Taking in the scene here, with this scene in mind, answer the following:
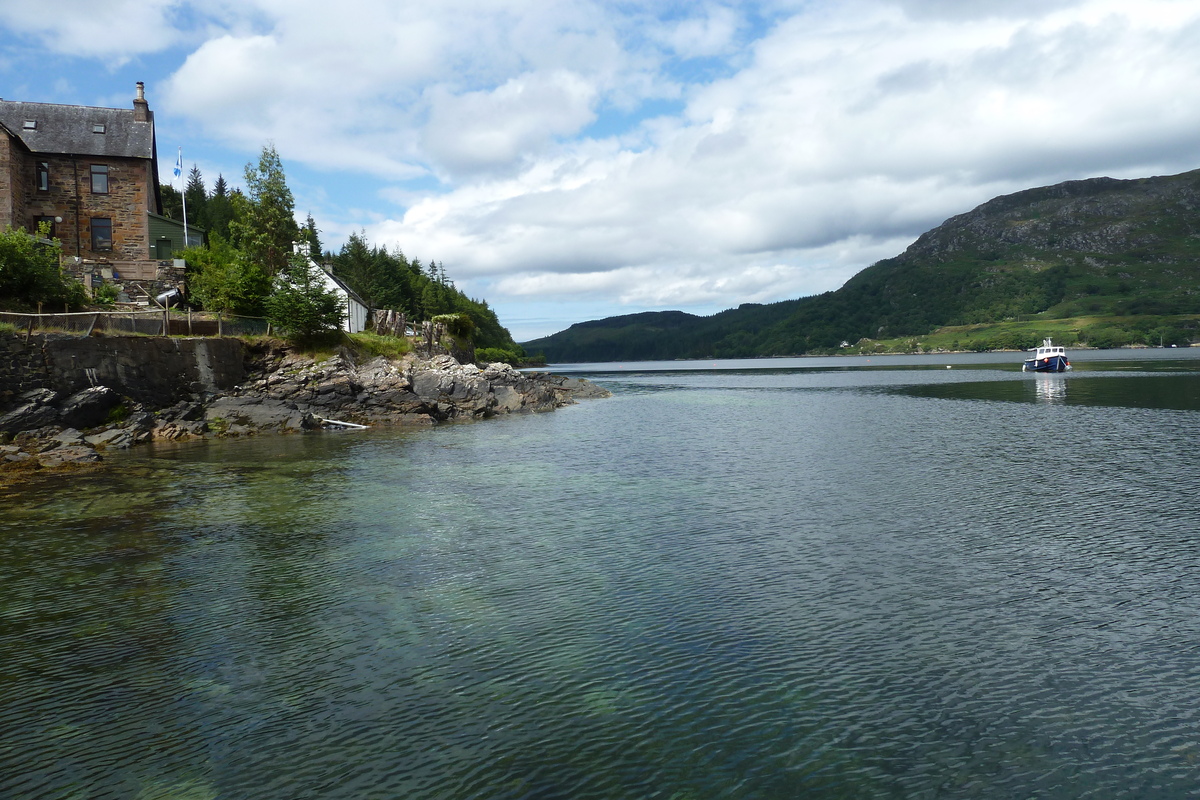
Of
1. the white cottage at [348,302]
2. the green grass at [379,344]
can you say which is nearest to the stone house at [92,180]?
the white cottage at [348,302]

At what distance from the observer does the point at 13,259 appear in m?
46.5

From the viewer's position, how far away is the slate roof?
207 ft

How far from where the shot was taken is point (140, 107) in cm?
6706

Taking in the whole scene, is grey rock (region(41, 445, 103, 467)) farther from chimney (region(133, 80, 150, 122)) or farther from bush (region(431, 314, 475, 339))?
bush (region(431, 314, 475, 339))

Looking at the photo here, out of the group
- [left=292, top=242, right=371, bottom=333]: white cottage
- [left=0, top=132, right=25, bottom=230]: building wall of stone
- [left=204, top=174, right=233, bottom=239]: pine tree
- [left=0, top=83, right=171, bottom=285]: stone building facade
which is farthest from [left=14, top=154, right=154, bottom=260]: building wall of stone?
[left=204, top=174, right=233, bottom=239]: pine tree

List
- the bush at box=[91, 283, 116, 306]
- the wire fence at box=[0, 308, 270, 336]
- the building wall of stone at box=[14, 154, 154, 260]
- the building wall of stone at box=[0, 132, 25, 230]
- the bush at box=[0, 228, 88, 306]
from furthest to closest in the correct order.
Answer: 1. the building wall of stone at box=[14, 154, 154, 260]
2. the building wall of stone at box=[0, 132, 25, 230]
3. the bush at box=[91, 283, 116, 306]
4. the bush at box=[0, 228, 88, 306]
5. the wire fence at box=[0, 308, 270, 336]

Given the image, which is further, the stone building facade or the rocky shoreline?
the stone building facade

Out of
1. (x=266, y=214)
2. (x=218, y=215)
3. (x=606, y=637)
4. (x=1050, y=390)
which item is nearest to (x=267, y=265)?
(x=266, y=214)

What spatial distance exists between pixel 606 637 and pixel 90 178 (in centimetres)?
7205

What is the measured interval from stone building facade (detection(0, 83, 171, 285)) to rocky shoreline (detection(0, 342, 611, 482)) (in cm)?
1709

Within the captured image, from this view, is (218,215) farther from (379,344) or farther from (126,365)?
(126,365)

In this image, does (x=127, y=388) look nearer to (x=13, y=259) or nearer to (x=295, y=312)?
(x=13, y=259)

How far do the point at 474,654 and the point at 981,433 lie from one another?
4469 centimetres

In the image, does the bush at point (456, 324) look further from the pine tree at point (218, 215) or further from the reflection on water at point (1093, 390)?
the reflection on water at point (1093, 390)
